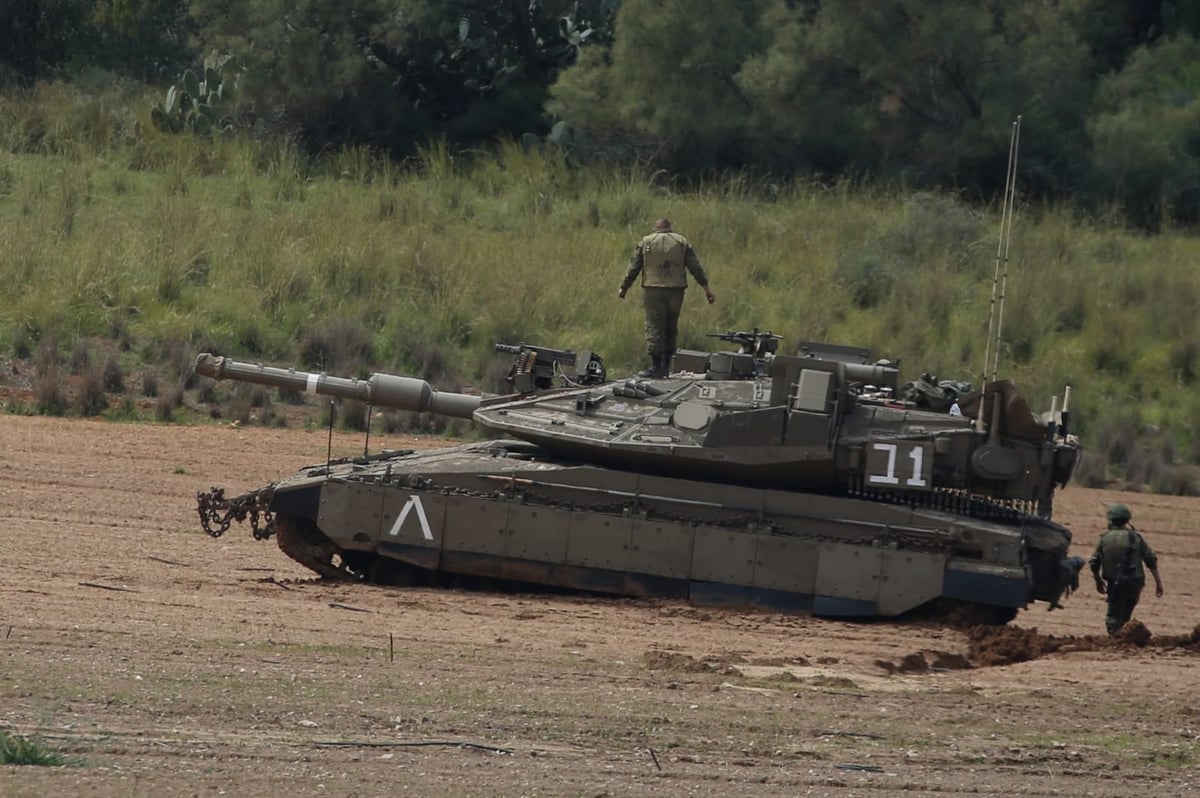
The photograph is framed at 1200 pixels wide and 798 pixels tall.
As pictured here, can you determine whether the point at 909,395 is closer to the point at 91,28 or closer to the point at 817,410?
the point at 817,410

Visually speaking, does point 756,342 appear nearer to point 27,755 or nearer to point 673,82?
point 27,755

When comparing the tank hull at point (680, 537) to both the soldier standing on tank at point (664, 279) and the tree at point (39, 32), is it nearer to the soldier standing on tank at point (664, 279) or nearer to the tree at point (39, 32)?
the soldier standing on tank at point (664, 279)

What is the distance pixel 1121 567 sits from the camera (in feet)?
50.4

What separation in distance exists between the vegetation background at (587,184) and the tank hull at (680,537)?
10.1m

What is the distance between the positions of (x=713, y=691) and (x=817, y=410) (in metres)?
3.28

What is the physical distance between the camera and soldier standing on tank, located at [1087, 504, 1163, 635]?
15.3m

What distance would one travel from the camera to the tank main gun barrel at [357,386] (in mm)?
16031

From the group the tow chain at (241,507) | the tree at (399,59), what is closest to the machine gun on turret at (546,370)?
the tow chain at (241,507)

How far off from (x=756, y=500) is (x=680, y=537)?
0.65 metres

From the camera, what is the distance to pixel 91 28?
127ft

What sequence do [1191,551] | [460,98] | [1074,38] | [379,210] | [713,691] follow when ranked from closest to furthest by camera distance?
[713,691] → [1191,551] → [379,210] → [1074,38] → [460,98]

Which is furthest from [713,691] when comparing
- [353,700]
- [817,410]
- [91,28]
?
[91,28]

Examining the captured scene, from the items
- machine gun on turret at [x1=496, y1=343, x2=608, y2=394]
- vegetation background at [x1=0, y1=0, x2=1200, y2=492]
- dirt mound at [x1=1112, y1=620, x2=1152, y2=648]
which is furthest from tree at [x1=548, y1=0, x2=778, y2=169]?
dirt mound at [x1=1112, y1=620, x2=1152, y2=648]

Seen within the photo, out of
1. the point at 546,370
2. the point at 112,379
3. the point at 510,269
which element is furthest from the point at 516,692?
the point at 510,269
